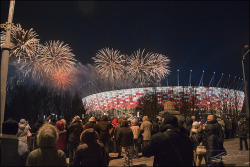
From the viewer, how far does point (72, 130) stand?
8.52 m

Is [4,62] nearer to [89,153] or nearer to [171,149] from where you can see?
[89,153]

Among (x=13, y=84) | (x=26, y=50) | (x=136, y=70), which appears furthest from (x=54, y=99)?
(x=26, y=50)

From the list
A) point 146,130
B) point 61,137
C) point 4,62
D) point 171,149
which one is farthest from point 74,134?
point 171,149

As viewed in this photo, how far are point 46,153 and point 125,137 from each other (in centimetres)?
471

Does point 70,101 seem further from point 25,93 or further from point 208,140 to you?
point 208,140

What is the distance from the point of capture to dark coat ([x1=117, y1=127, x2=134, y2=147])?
793 centimetres

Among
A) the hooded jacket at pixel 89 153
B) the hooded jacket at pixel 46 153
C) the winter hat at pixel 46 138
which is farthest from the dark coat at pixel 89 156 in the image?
the winter hat at pixel 46 138

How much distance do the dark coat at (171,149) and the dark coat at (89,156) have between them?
37.1 inches

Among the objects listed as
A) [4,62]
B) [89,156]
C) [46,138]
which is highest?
[4,62]

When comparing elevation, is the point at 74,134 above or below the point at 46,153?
below

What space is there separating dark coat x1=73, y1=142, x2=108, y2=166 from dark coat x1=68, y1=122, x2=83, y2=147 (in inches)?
172

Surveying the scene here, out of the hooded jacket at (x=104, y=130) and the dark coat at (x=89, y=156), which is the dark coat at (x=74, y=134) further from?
the dark coat at (x=89, y=156)

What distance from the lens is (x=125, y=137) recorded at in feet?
26.2

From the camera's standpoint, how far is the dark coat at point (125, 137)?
7.93 meters
